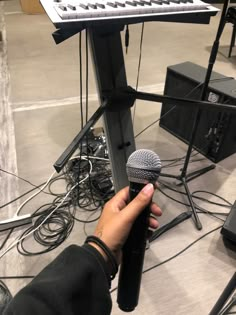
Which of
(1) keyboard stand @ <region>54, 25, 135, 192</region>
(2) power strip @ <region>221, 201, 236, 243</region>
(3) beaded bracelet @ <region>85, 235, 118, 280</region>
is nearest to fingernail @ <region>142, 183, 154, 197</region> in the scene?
(3) beaded bracelet @ <region>85, 235, 118, 280</region>

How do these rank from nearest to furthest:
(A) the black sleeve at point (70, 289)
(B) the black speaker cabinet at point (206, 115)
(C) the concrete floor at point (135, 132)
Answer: (A) the black sleeve at point (70, 289)
(C) the concrete floor at point (135, 132)
(B) the black speaker cabinet at point (206, 115)

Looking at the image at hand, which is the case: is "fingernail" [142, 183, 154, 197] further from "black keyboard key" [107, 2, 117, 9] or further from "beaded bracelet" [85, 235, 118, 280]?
"black keyboard key" [107, 2, 117, 9]

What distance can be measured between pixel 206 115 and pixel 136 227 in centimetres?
142

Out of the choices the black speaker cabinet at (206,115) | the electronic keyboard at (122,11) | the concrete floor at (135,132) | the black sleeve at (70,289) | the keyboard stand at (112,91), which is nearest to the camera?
the black sleeve at (70,289)

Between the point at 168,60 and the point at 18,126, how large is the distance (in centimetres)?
179

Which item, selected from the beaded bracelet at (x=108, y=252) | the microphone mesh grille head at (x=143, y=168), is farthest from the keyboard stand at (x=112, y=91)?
the beaded bracelet at (x=108, y=252)

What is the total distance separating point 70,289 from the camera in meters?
0.53

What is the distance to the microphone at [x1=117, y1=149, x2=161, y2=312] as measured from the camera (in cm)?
64

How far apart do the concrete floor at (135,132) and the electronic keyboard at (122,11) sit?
96 centimetres

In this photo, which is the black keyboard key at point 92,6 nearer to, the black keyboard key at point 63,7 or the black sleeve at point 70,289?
the black keyboard key at point 63,7

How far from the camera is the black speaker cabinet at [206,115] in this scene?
70.4 inches

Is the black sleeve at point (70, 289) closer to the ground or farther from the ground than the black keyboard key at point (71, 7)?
closer to the ground

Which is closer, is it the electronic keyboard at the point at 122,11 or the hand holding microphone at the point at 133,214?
the hand holding microphone at the point at 133,214

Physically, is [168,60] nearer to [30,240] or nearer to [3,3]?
[30,240]
